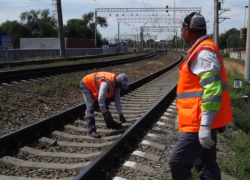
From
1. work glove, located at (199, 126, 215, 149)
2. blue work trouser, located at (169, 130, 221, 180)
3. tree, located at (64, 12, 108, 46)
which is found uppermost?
tree, located at (64, 12, 108, 46)

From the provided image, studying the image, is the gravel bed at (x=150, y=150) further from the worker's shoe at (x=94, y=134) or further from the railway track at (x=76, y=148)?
the worker's shoe at (x=94, y=134)

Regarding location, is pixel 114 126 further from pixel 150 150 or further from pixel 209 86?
pixel 209 86

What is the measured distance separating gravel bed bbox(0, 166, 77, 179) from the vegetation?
8807 cm

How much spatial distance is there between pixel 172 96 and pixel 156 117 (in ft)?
10.6

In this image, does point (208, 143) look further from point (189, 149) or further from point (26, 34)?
point (26, 34)

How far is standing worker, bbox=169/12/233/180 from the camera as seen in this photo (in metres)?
2.78

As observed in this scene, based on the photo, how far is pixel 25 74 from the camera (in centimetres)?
1245

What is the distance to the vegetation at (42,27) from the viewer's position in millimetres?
97125

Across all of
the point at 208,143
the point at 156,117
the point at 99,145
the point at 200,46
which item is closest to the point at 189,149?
the point at 208,143

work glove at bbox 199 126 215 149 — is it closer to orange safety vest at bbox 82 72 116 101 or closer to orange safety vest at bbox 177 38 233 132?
orange safety vest at bbox 177 38 233 132

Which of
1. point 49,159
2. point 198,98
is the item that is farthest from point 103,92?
point 198,98

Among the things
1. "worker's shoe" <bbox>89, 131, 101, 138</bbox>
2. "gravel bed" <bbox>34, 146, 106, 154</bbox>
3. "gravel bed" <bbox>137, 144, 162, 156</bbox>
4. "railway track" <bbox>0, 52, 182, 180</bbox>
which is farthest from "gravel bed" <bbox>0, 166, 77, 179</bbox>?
"worker's shoe" <bbox>89, 131, 101, 138</bbox>

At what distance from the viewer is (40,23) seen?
99.0m

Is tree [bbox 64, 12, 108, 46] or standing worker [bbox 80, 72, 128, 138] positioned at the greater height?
tree [bbox 64, 12, 108, 46]
